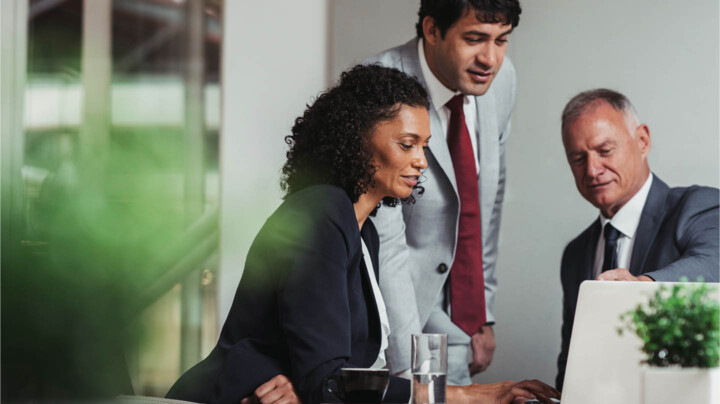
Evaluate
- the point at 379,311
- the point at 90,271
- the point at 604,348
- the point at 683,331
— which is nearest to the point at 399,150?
the point at 379,311

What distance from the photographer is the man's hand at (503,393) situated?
1423 millimetres

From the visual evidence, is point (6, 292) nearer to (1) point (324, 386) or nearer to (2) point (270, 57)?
(1) point (324, 386)

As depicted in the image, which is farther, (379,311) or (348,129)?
(348,129)

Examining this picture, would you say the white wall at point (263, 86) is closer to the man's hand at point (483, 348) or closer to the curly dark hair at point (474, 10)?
the curly dark hair at point (474, 10)

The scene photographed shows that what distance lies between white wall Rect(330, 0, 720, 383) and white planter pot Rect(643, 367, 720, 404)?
5.23 ft

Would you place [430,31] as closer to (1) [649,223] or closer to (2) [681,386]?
(1) [649,223]

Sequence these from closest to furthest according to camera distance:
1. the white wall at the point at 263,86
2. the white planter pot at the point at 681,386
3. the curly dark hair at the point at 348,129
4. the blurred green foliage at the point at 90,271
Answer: the blurred green foliage at the point at 90,271, the white planter pot at the point at 681,386, the curly dark hair at the point at 348,129, the white wall at the point at 263,86

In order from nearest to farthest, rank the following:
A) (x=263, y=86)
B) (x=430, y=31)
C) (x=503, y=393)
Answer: (x=503, y=393), (x=430, y=31), (x=263, y=86)

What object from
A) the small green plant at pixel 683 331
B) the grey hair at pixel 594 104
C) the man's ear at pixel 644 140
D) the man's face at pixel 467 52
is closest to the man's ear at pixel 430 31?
the man's face at pixel 467 52

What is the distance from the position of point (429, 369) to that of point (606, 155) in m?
1.46

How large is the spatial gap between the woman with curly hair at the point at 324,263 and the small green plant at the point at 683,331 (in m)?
0.59

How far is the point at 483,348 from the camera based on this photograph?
2.42 m

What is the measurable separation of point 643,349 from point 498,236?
5.15ft

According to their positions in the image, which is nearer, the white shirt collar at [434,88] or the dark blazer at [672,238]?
the dark blazer at [672,238]
